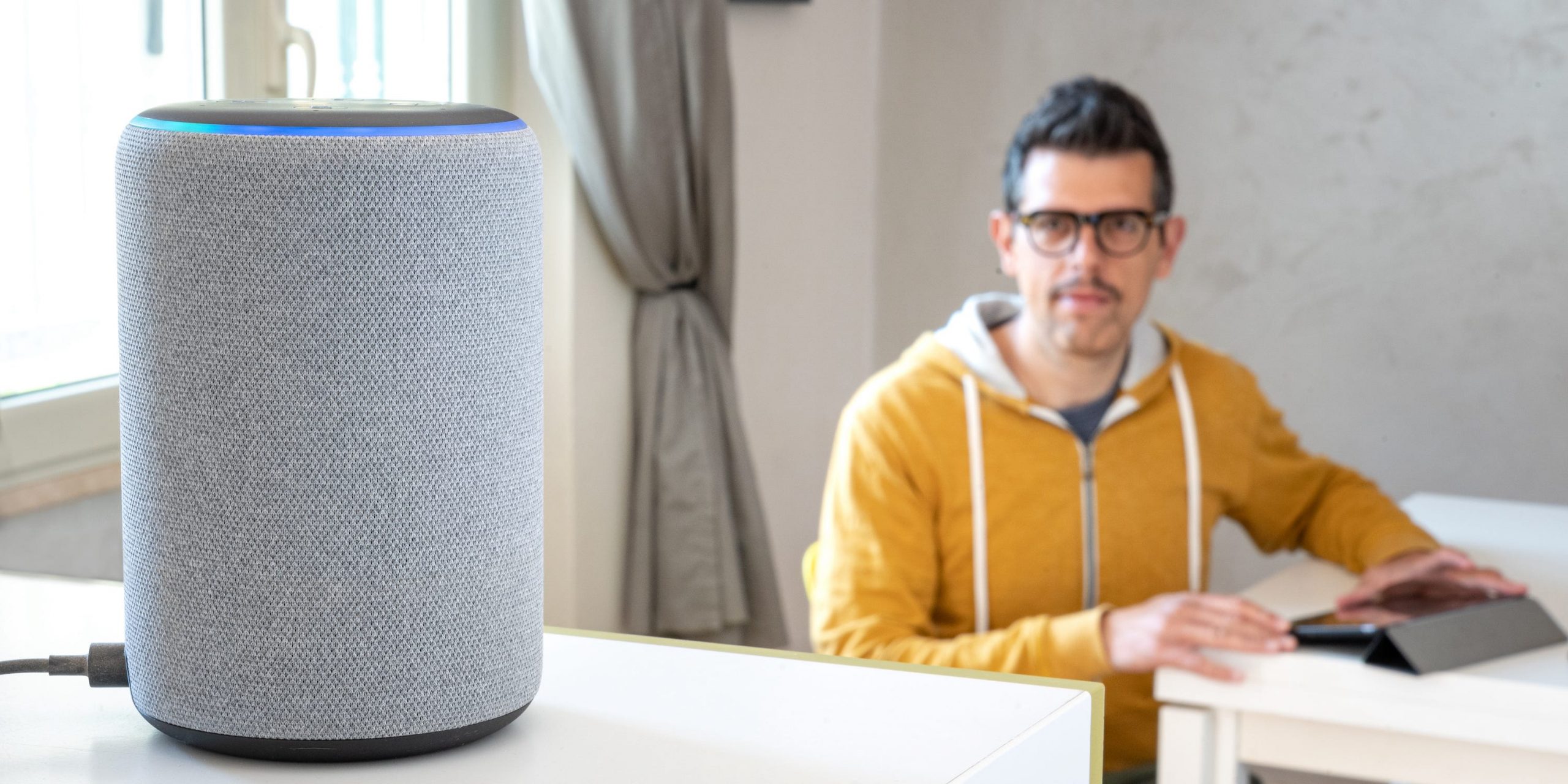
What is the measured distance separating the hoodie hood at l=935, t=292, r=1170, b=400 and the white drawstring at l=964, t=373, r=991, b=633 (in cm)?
5

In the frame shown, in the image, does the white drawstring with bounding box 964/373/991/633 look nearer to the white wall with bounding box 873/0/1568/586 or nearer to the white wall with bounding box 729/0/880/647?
the white wall with bounding box 729/0/880/647

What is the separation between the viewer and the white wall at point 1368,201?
2832mm

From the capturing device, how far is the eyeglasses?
6.07 ft

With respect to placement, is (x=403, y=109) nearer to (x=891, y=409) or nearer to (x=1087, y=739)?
(x=1087, y=739)

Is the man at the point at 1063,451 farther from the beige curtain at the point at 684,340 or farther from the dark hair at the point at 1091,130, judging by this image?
the beige curtain at the point at 684,340

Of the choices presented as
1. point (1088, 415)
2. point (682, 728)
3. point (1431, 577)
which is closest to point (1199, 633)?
point (1431, 577)

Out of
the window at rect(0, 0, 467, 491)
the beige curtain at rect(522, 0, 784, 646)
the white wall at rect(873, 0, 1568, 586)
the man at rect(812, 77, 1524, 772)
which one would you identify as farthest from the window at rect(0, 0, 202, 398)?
the white wall at rect(873, 0, 1568, 586)

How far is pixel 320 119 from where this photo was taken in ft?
1.54

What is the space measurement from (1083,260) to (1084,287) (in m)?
0.03

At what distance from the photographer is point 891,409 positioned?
1.85m

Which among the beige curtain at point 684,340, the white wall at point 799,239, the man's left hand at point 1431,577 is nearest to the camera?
the man's left hand at point 1431,577

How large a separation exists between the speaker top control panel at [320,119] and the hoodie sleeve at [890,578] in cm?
123

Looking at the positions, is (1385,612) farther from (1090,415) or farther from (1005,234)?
(1005,234)

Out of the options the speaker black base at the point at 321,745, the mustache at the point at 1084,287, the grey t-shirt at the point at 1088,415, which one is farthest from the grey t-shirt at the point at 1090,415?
the speaker black base at the point at 321,745
